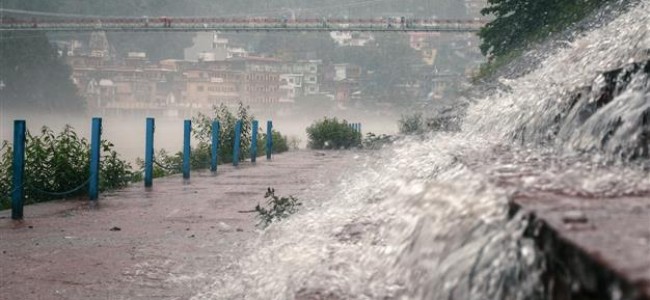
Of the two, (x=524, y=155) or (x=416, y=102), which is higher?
(x=416, y=102)

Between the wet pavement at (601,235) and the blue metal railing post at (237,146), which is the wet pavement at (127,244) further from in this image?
the blue metal railing post at (237,146)

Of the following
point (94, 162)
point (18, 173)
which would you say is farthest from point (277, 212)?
point (94, 162)

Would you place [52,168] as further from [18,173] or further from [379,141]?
[379,141]

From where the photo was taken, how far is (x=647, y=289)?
4.22ft

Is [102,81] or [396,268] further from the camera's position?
[102,81]

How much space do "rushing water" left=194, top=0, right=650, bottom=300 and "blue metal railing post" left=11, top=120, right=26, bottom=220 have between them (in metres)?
3.22

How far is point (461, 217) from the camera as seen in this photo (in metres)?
2.56

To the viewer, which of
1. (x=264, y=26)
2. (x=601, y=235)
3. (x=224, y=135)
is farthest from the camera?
(x=264, y=26)

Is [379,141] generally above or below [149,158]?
above

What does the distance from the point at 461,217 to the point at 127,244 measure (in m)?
3.78

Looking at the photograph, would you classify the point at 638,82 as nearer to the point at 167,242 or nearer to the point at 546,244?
the point at 546,244

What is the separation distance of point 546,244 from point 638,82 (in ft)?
6.79

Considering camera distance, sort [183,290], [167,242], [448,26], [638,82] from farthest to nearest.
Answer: [448,26] → [167,242] → [183,290] → [638,82]

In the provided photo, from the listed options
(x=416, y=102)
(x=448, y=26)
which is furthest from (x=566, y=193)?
(x=416, y=102)
